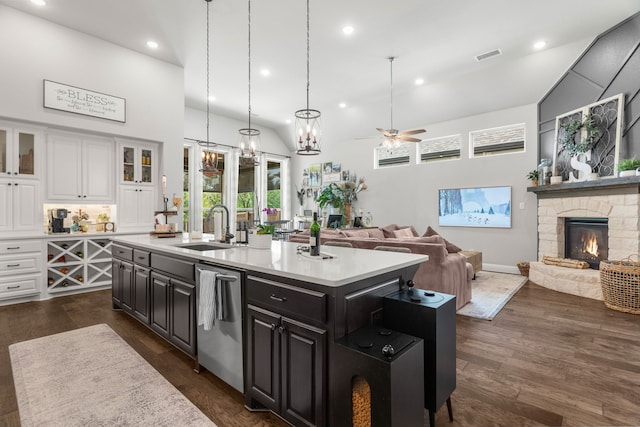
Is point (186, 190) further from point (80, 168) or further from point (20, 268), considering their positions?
point (20, 268)

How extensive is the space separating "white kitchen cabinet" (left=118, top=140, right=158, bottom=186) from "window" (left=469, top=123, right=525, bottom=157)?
22.1 feet

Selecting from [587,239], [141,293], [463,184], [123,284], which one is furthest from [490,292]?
[123,284]

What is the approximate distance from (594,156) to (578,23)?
205 cm

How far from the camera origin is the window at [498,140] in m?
6.31

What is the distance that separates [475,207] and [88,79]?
772cm

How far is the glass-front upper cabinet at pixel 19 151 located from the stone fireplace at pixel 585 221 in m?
8.29

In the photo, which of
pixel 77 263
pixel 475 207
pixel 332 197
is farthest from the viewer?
pixel 332 197

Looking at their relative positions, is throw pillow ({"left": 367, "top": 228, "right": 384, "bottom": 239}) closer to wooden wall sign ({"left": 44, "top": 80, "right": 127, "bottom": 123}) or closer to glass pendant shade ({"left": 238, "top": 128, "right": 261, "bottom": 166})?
glass pendant shade ({"left": 238, "top": 128, "right": 261, "bottom": 166})

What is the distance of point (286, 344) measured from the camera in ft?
5.66

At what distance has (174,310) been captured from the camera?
267 centimetres

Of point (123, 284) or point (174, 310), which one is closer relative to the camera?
point (174, 310)

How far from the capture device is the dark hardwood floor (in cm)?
194

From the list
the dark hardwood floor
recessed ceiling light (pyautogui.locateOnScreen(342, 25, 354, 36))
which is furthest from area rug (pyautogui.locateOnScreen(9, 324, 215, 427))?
recessed ceiling light (pyautogui.locateOnScreen(342, 25, 354, 36))

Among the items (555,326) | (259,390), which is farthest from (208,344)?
(555,326)
